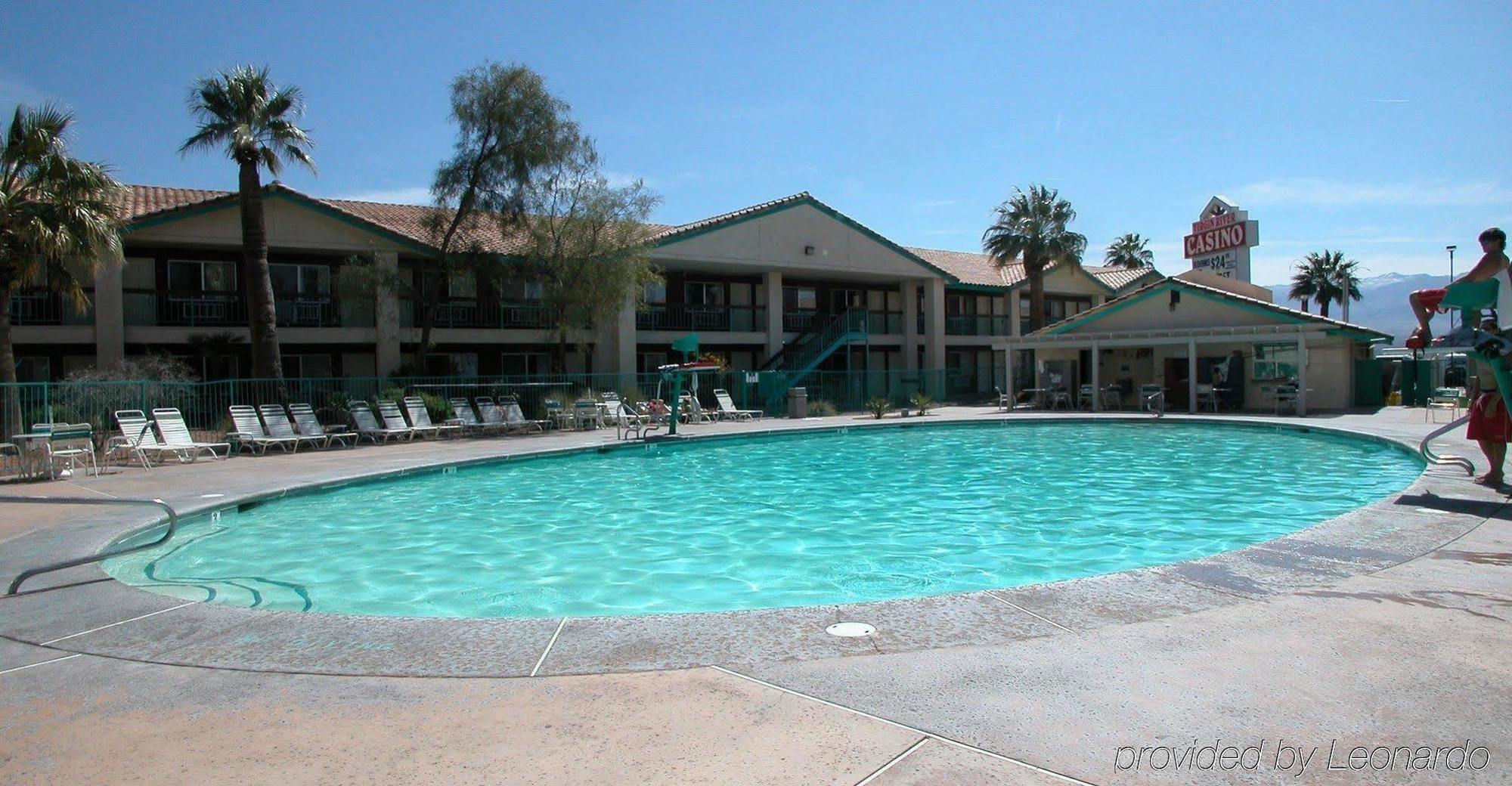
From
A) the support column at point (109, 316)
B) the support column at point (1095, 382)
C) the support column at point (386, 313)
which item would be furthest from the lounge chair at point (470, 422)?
the support column at point (1095, 382)

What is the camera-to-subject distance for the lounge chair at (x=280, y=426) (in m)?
17.7

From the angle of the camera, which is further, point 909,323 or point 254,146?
point 909,323

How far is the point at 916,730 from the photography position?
3.24m

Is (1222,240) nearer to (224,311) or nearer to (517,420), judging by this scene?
(517,420)

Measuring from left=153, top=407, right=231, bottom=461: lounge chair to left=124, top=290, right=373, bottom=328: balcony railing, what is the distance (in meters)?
7.64

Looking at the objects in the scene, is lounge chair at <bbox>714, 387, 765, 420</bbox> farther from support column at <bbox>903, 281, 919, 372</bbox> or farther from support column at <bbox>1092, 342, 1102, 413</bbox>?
support column at <bbox>903, 281, 919, 372</bbox>

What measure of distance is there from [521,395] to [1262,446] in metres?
17.7

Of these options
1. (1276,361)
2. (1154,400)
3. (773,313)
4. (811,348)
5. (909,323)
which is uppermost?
(773,313)

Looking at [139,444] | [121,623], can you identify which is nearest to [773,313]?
[139,444]

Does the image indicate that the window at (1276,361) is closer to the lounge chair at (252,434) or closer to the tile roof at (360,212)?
the tile roof at (360,212)

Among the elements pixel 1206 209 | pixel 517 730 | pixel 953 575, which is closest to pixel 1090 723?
pixel 517 730

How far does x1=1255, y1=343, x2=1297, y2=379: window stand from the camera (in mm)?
25547

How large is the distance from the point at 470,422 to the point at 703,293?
13.9m

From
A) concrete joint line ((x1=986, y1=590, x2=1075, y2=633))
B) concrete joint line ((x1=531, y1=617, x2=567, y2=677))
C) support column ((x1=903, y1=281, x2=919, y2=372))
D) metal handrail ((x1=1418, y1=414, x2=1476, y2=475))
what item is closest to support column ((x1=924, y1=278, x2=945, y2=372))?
support column ((x1=903, y1=281, x2=919, y2=372))
